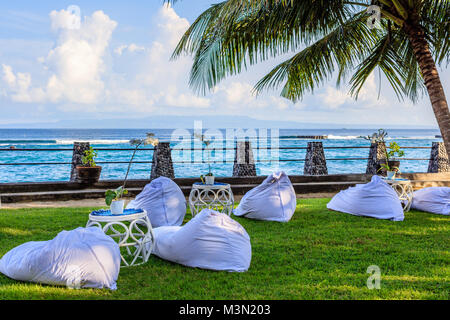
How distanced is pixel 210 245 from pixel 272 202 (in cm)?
234

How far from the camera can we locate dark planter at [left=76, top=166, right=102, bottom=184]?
7.86 metres

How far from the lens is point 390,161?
375 inches

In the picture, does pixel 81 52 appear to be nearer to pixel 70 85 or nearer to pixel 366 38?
pixel 70 85

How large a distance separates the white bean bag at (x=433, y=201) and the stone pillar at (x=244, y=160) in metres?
3.72

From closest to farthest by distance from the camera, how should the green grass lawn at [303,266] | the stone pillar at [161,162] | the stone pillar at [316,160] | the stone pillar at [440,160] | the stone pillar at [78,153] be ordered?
the green grass lawn at [303,266] < the stone pillar at [78,153] < the stone pillar at [161,162] < the stone pillar at [316,160] < the stone pillar at [440,160]

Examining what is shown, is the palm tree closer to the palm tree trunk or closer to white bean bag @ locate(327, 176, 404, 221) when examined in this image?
the palm tree trunk

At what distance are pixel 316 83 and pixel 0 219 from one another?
214 inches

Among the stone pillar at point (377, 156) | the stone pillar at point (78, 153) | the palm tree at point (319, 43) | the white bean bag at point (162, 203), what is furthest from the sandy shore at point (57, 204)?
the stone pillar at point (377, 156)

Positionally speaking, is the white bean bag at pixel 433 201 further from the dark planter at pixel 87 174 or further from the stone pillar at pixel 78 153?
the stone pillar at pixel 78 153

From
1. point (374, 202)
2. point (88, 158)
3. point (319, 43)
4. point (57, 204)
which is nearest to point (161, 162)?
point (88, 158)

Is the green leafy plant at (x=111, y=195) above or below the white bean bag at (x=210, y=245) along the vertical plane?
above

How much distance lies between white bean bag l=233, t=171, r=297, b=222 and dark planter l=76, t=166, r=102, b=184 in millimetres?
3557

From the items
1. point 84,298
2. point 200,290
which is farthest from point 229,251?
point 84,298

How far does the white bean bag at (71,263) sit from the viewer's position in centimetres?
285
